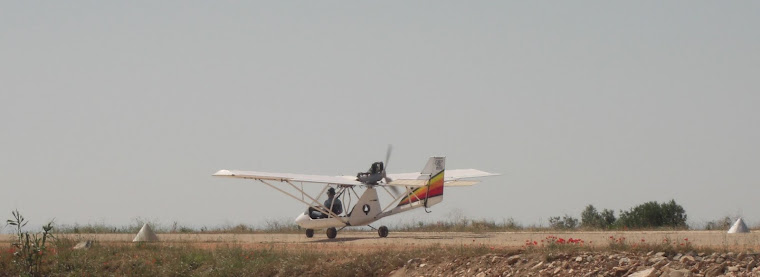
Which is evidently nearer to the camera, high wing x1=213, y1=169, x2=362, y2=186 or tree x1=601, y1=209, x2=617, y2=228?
high wing x1=213, y1=169, x2=362, y2=186

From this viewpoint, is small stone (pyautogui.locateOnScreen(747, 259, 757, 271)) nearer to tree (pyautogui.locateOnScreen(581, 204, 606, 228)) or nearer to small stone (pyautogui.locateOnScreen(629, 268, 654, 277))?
small stone (pyautogui.locateOnScreen(629, 268, 654, 277))

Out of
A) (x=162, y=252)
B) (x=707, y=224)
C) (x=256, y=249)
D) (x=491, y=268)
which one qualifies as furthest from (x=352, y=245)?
(x=707, y=224)

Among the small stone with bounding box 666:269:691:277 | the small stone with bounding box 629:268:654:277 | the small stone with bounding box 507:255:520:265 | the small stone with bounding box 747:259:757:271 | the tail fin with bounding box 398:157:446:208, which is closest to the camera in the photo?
the small stone with bounding box 666:269:691:277

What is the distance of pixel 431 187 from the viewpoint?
40.9 meters

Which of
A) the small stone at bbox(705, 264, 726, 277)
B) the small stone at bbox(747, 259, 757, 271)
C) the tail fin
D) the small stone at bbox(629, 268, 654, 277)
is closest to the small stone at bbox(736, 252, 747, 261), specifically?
the small stone at bbox(747, 259, 757, 271)

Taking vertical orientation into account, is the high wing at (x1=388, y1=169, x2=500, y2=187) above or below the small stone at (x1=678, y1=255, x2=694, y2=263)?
above

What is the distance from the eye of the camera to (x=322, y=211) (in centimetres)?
4041

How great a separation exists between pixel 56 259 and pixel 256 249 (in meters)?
5.90

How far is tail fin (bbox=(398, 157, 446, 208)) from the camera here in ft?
134

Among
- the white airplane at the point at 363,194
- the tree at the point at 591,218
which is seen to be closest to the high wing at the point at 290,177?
the white airplane at the point at 363,194

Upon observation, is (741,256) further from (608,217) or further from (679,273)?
(608,217)

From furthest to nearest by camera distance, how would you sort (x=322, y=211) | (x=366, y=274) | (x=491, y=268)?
(x=322, y=211), (x=366, y=274), (x=491, y=268)

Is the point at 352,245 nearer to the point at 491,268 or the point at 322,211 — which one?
the point at 322,211

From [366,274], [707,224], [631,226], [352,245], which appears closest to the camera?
[366,274]
